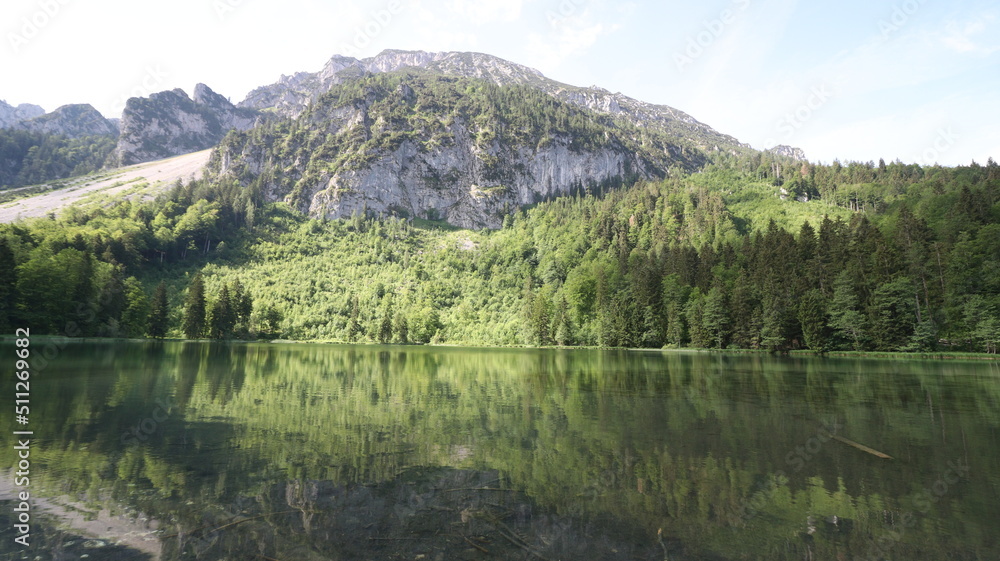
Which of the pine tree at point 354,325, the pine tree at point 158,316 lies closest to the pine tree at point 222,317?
the pine tree at point 158,316

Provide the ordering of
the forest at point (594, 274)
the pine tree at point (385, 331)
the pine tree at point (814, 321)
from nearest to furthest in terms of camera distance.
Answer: the forest at point (594, 274), the pine tree at point (814, 321), the pine tree at point (385, 331)

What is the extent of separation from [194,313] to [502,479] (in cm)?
11523

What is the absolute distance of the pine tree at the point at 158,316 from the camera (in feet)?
310

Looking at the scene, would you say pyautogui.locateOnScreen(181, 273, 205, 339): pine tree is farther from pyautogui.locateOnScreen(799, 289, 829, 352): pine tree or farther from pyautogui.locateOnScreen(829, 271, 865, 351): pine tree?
pyautogui.locateOnScreen(829, 271, 865, 351): pine tree

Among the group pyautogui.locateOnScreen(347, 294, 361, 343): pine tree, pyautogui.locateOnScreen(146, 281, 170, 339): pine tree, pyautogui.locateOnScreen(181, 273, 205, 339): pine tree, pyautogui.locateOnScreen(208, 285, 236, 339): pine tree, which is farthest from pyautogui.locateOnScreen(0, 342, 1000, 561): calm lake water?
pyautogui.locateOnScreen(347, 294, 361, 343): pine tree

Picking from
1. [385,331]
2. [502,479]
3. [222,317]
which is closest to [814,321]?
[502,479]

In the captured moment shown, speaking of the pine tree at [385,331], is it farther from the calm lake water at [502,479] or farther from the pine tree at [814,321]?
the calm lake water at [502,479]

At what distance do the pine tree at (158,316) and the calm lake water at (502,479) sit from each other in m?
89.3

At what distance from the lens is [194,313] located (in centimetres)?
10175

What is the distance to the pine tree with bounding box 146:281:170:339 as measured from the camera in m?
94.4

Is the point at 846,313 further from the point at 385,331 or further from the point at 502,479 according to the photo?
the point at 385,331

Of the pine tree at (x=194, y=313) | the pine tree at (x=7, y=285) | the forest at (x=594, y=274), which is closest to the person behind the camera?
the pine tree at (x=7, y=285)

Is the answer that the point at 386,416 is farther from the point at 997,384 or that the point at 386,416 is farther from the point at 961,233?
the point at 961,233

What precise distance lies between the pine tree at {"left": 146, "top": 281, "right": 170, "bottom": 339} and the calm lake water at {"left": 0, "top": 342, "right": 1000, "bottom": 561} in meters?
89.3
